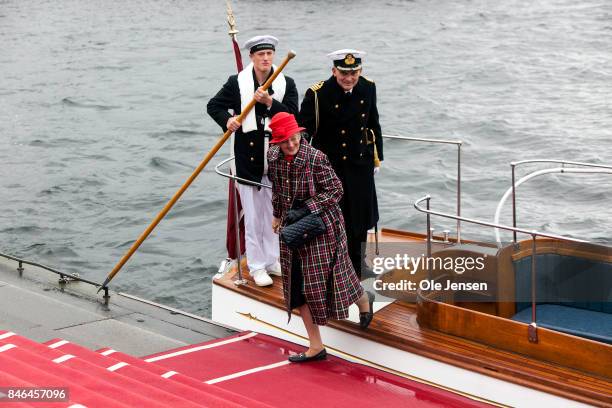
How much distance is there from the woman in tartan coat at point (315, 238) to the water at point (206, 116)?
16.1 ft

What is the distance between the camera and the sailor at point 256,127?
260 inches

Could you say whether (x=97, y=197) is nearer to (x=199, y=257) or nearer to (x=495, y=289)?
(x=199, y=257)

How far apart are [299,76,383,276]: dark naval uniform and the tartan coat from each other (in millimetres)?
590

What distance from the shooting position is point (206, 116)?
21.4 meters

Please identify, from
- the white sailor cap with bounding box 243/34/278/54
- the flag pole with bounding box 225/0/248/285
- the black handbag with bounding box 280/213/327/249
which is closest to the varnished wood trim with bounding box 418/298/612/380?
the black handbag with bounding box 280/213/327/249

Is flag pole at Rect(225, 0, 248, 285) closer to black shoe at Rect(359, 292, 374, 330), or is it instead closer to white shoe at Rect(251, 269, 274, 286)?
white shoe at Rect(251, 269, 274, 286)

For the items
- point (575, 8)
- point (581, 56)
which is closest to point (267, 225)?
point (581, 56)

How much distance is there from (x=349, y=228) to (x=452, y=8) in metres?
29.1

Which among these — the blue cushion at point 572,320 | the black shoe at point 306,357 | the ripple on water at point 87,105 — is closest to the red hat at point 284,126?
the black shoe at point 306,357

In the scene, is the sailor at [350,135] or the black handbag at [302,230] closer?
the black handbag at [302,230]

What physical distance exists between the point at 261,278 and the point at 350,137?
136 cm

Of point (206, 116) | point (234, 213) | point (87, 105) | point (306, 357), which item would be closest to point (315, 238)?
point (306, 357)

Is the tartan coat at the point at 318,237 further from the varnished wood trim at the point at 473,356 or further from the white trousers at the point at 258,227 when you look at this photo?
the white trousers at the point at 258,227

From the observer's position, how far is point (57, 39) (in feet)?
97.9
